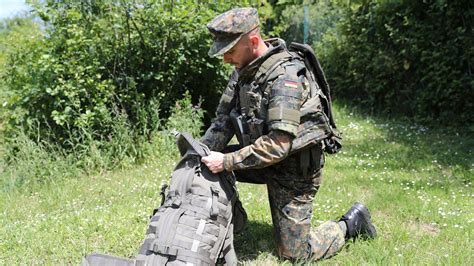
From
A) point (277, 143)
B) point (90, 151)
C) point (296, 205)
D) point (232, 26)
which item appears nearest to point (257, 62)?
point (232, 26)

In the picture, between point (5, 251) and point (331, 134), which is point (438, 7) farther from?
point (5, 251)

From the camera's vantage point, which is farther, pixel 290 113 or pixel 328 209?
pixel 328 209

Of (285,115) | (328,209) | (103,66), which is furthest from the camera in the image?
(103,66)

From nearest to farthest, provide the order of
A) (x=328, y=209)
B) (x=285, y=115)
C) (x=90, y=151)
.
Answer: (x=285, y=115), (x=328, y=209), (x=90, y=151)

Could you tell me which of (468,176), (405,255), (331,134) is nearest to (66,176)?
(331,134)

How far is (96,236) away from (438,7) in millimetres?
7181

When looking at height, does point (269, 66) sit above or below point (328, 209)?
above

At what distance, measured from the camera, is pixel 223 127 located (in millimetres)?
3865

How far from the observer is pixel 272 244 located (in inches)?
154

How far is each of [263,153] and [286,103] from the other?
364 millimetres

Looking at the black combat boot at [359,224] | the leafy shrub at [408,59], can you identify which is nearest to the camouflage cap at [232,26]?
the black combat boot at [359,224]

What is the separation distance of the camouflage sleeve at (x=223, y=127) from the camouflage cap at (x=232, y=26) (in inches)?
21.5

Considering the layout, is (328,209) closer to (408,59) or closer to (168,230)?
(168,230)

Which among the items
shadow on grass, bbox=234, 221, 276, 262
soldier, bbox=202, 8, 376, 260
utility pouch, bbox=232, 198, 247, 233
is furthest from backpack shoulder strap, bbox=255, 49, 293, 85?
shadow on grass, bbox=234, 221, 276, 262
